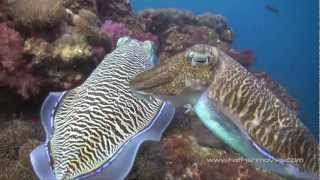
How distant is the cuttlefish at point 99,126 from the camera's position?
356 cm

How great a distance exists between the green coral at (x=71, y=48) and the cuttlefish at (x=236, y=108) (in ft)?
7.24

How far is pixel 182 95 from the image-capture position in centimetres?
330

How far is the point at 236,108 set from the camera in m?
3.07

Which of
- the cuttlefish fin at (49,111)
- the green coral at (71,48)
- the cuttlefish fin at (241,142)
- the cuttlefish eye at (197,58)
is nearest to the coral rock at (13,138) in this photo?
the cuttlefish fin at (49,111)

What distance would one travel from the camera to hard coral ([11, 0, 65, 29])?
5.31m

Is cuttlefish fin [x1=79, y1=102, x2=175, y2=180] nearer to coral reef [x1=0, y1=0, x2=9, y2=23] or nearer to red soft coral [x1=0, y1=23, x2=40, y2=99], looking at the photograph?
red soft coral [x1=0, y1=23, x2=40, y2=99]

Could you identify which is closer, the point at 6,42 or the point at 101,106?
the point at 101,106

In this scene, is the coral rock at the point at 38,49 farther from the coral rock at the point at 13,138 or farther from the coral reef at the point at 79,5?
the coral reef at the point at 79,5

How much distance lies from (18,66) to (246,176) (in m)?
3.08

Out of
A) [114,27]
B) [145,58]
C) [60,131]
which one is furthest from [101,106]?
[114,27]

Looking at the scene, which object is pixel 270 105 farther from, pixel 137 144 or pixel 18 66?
pixel 18 66

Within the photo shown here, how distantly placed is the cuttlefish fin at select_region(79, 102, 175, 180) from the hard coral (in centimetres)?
207

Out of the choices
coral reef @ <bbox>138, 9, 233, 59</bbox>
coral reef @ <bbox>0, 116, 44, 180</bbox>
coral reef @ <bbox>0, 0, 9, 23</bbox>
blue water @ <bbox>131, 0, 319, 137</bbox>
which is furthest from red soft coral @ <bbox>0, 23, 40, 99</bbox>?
blue water @ <bbox>131, 0, 319, 137</bbox>

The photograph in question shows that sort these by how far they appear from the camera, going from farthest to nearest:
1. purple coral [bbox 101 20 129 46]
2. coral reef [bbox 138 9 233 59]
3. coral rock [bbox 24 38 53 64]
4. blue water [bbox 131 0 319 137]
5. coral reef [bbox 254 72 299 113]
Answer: blue water [bbox 131 0 319 137] < coral reef [bbox 254 72 299 113] < coral reef [bbox 138 9 233 59] < purple coral [bbox 101 20 129 46] < coral rock [bbox 24 38 53 64]
